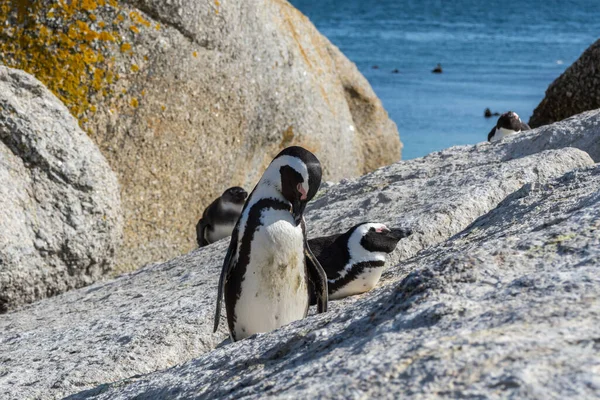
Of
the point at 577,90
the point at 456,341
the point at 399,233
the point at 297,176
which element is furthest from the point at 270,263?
the point at 577,90

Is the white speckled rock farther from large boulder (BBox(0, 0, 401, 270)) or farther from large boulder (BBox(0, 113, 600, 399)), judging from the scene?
large boulder (BBox(0, 0, 401, 270))

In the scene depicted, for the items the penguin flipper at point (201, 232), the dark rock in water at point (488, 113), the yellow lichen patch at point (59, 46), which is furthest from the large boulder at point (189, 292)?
the dark rock in water at point (488, 113)

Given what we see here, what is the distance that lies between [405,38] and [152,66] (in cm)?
2731

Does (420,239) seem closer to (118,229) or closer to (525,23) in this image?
(118,229)

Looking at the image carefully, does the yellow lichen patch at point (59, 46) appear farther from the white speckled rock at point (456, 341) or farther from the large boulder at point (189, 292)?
the white speckled rock at point (456, 341)

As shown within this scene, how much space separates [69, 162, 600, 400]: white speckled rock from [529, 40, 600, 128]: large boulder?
6.49m

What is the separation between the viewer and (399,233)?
445cm

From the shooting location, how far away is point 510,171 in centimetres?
518

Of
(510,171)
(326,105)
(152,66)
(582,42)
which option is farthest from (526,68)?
(510,171)

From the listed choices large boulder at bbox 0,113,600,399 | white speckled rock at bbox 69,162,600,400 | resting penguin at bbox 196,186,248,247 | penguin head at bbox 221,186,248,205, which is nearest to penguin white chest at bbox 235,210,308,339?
large boulder at bbox 0,113,600,399

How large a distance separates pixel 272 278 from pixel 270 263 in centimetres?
7

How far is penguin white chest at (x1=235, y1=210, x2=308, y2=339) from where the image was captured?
4.05 metres

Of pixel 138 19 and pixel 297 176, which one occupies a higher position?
pixel 138 19

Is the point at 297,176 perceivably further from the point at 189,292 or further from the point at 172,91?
the point at 172,91
